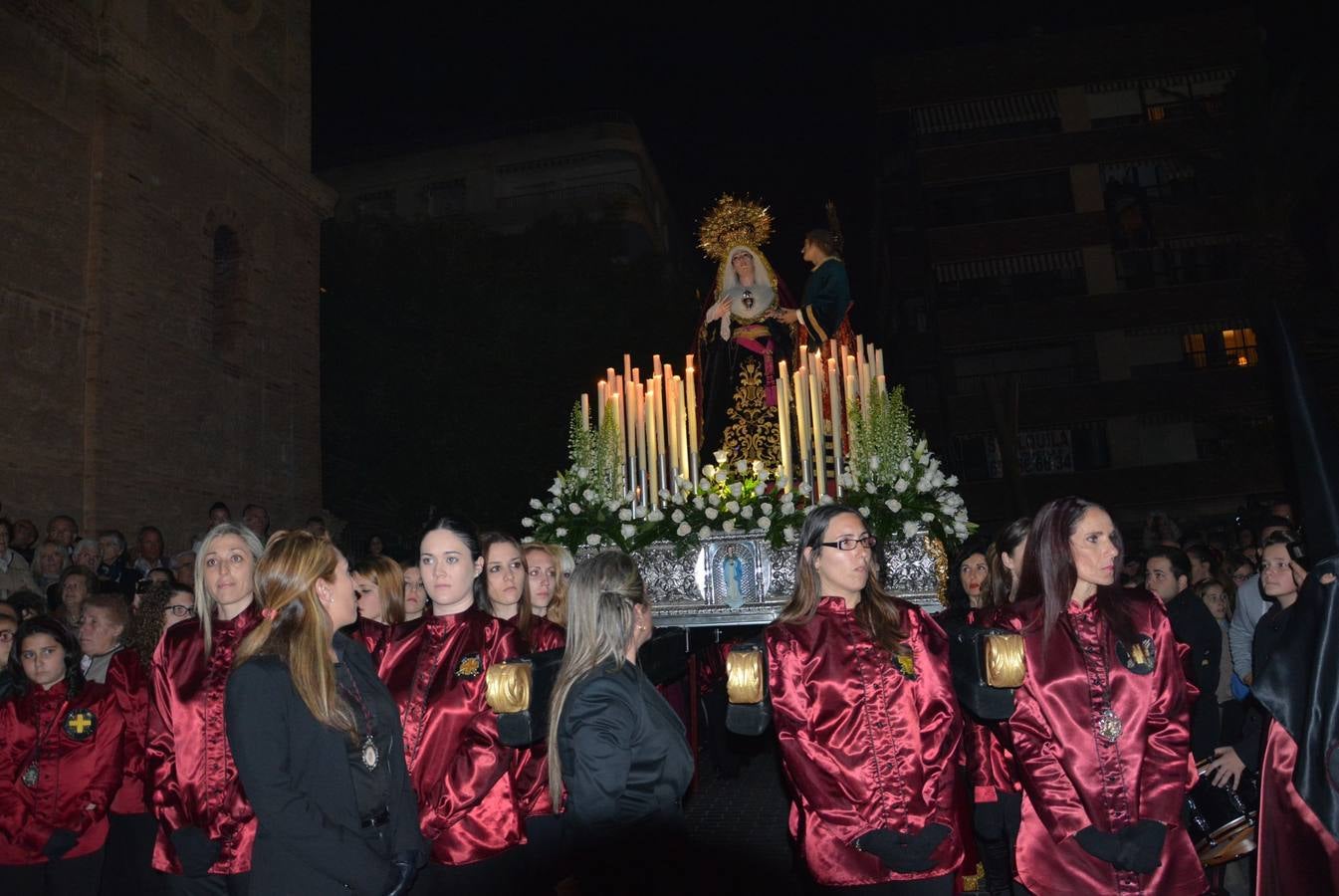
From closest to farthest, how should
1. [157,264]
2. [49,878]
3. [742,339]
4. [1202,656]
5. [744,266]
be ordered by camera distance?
1. [49,878]
2. [1202,656]
3. [742,339]
4. [744,266]
5. [157,264]

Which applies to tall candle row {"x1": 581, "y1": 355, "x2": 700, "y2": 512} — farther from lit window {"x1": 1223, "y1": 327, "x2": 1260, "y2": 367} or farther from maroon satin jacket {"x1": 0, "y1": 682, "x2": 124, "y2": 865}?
lit window {"x1": 1223, "y1": 327, "x2": 1260, "y2": 367}

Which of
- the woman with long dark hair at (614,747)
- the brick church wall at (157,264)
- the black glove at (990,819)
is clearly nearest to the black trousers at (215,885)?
the woman with long dark hair at (614,747)

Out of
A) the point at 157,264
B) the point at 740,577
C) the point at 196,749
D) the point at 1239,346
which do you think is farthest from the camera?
the point at 1239,346

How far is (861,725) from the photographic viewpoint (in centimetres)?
357

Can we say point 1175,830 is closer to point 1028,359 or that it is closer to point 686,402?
point 686,402

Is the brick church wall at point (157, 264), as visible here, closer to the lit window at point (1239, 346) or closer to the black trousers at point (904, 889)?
the black trousers at point (904, 889)

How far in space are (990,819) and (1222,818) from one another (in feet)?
4.17

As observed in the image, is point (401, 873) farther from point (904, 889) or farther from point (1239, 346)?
point (1239, 346)

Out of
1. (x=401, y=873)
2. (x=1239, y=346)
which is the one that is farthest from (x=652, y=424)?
(x=1239, y=346)

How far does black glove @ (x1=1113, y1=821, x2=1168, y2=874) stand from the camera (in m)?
3.43

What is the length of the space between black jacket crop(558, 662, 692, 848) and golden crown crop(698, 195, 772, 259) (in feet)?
18.7

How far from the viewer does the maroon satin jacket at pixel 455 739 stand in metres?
4.03

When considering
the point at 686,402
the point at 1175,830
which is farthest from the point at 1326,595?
the point at 686,402

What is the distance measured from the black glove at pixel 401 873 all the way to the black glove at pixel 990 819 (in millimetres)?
2384
